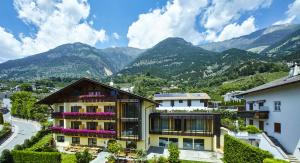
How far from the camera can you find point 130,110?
35.3 meters

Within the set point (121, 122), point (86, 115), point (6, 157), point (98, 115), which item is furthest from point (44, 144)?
point (121, 122)

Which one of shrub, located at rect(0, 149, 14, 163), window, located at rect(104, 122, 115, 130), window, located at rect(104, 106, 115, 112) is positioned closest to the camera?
shrub, located at rect(0, 149, 14, 163)

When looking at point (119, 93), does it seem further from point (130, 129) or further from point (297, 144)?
point (297, 144)

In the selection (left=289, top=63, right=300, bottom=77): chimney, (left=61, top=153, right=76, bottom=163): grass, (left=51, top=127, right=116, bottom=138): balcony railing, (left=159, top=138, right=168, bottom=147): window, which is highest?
(left=289, top=63, right=300, bottom=77): chimney

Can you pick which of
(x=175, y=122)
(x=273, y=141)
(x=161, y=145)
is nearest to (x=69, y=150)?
(x=161, y=145)

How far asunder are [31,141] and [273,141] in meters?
36.7

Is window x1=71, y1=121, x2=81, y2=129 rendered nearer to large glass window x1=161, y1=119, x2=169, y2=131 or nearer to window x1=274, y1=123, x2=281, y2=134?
large glass window x1=161, y1=119, x2=169, y2=131

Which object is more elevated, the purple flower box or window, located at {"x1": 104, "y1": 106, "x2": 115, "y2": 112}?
window, located at {"x1": 104, "y1": 106, "x2": 115, "y2": 112}

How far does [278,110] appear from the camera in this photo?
27.3m

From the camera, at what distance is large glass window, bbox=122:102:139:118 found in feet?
114

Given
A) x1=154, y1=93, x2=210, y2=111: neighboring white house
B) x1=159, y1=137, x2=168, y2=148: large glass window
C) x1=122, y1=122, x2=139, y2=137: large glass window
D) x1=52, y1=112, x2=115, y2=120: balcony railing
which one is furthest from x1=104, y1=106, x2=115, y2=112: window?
x1=154, y1=93, x2=210, y2=111: neighboring white house

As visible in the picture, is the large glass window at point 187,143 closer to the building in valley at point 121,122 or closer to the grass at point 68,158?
the building in valley at point 121,122

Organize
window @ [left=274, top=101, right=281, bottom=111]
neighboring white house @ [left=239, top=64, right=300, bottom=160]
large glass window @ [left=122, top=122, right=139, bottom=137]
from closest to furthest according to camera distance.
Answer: neighboring white house @ [left=239, top=64, right=300, bottom=160] → window @ [left=274, top=101, right=281, bottom=111] → large glass window @ [left=122, top=122, right=139, bottom=137]

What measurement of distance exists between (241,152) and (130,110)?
57.1ft
